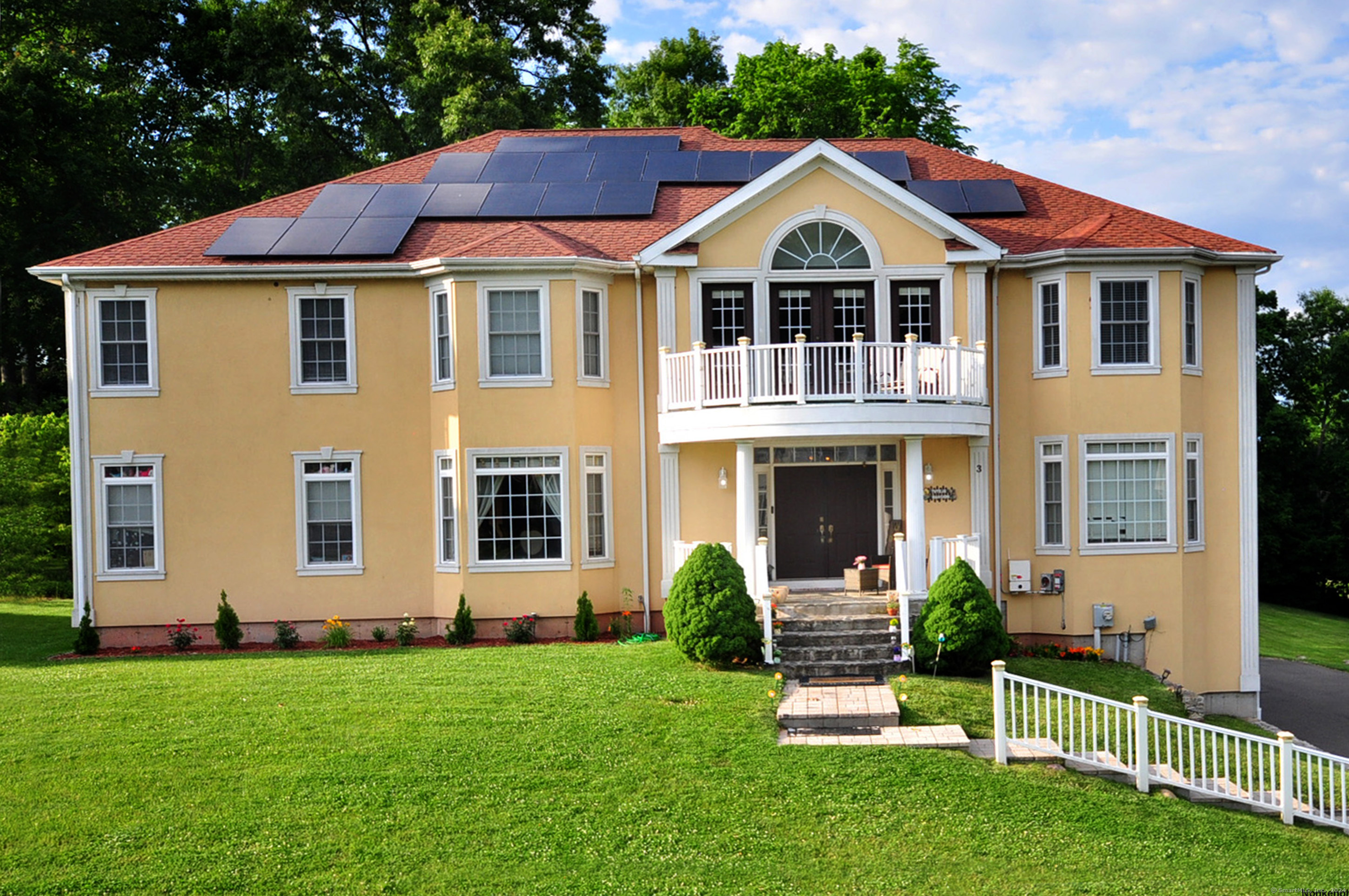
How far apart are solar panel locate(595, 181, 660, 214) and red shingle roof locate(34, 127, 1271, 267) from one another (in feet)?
0.61

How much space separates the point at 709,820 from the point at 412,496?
399 inches

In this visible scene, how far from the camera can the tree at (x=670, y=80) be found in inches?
1580

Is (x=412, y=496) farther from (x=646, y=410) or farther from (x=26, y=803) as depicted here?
(x=26, y=803)

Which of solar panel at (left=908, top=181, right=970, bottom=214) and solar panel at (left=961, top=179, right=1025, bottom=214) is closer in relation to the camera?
solar panel at (left=961, top=179, right=1025, bottom=214)

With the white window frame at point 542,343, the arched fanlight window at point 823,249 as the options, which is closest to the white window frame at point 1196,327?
the arched fanlight window at point 823,249

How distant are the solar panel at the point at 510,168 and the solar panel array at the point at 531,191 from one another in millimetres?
22

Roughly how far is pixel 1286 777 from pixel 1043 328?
357 inches

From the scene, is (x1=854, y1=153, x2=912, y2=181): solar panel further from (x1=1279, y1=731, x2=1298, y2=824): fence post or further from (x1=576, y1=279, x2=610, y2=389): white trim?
(x1=1279, y1=731, x2=1298, y2=824): fence post

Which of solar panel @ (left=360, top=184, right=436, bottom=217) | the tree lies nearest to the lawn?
solar panel @ (left=360, top=184, right=436, bottom=217)

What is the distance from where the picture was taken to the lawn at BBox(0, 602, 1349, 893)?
9.75m

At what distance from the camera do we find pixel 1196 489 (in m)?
18.8

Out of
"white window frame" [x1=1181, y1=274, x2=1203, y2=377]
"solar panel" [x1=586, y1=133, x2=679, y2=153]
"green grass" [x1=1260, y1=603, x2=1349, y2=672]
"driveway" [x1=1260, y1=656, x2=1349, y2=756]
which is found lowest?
"green grass" [x1=1260, y1=603, x2=1349, y2=672]

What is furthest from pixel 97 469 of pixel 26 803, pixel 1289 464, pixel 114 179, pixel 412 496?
pixel 1289 464

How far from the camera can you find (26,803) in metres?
10.8
